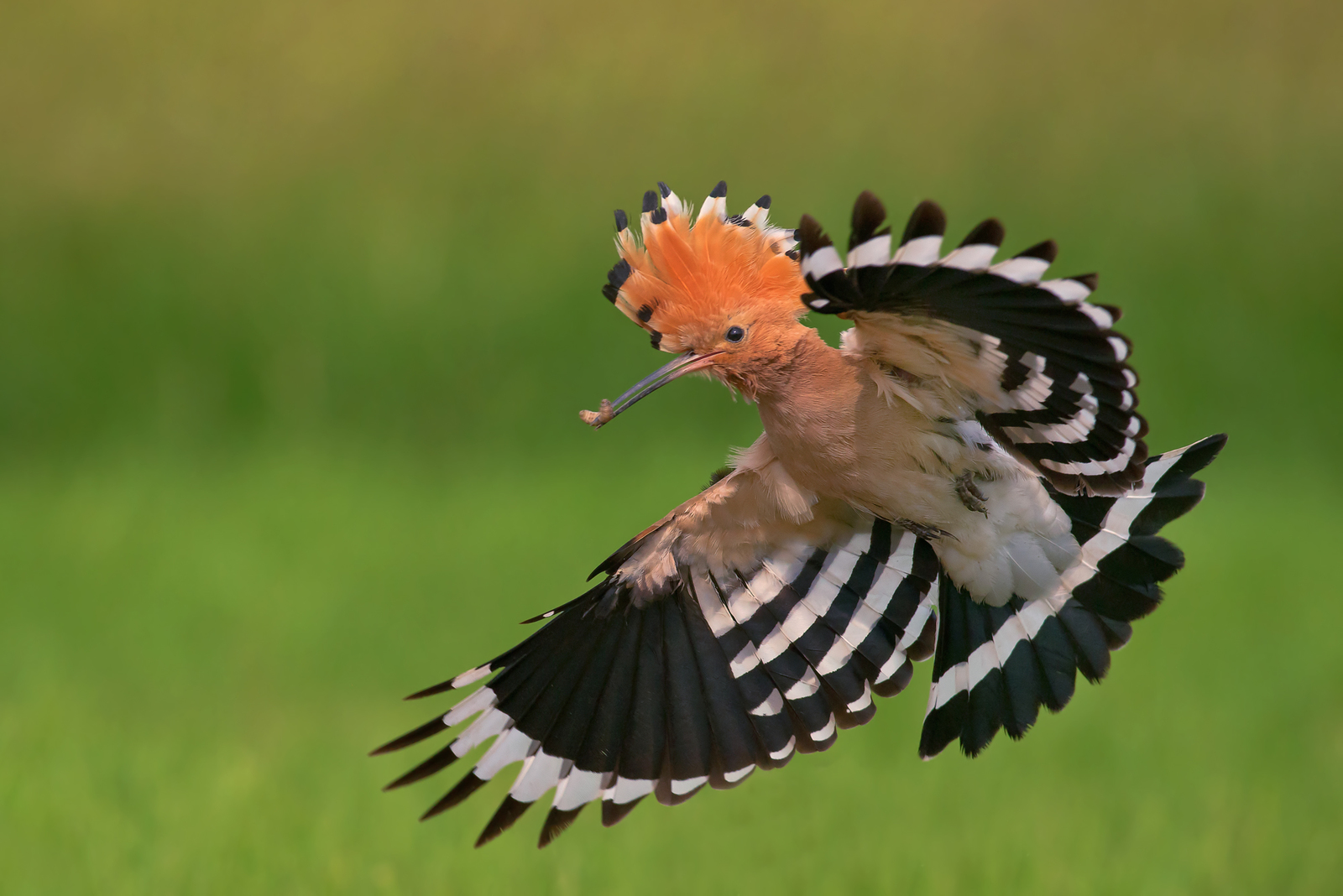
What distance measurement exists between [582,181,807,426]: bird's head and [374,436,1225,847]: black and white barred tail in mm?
577

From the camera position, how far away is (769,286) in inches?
94.0

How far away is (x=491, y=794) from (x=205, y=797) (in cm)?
82

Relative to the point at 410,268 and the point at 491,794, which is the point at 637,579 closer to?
the point at 491,794

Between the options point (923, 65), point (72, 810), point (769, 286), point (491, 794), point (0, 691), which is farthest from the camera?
point (923, 65)

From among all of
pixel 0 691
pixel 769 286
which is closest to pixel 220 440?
pixel 0 691

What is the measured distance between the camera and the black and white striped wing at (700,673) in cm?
271

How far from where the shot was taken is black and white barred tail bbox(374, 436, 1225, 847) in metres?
2.70

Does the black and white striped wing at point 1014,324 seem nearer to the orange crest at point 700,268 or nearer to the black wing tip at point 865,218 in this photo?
the black wing tip at point 865,218

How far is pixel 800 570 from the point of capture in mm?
2854

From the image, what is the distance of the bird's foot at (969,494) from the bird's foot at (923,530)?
9 cm

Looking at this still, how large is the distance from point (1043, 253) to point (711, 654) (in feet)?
4.12

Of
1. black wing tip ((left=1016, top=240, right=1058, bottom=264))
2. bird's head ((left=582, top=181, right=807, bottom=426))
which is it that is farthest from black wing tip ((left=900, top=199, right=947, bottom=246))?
bird's head ((left=582, top=181, right=807, bottom=426))

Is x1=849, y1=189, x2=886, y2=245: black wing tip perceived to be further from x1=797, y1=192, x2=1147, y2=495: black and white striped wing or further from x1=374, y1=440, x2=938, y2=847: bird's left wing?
x1=374, y1=440, x2=938, y2=847: bird's left wing

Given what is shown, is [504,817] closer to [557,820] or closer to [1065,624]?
[557,820]
